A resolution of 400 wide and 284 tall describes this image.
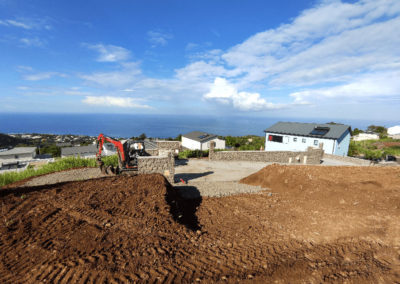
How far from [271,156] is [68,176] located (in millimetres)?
19503

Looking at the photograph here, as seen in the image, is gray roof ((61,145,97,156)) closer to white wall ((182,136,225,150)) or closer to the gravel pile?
white wall ((182,136,225,150))

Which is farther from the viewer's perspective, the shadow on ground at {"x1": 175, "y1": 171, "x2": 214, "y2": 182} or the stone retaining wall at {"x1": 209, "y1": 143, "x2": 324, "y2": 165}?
the stone retaining wall at {"x1": 209, "y1": 143, "x2": 324, "y2": 165}

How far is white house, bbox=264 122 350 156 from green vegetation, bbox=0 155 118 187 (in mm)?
25228

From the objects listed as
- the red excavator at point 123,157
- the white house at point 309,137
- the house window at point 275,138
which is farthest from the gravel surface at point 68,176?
the house window at point 275,138

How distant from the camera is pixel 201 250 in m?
4.70

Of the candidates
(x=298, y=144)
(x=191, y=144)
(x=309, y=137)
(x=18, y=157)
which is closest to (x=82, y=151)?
(x=18, y=157)

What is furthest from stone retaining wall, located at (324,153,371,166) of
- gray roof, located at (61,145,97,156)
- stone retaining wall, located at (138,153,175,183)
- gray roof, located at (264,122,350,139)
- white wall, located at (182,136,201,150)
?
gray roof, located at (61,145,97,156)

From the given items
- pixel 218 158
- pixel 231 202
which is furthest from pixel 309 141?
pixel 231 202

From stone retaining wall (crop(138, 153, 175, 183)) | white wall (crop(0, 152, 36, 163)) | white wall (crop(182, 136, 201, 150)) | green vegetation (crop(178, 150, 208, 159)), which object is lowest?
white wall (crop(0, 152, 36, 163))

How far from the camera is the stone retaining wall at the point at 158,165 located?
12.3 meters

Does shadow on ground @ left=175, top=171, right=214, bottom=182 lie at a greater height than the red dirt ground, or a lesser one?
lesser

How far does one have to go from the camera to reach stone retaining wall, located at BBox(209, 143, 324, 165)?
19766 mm

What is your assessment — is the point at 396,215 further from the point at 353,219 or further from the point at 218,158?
the point at 218,158

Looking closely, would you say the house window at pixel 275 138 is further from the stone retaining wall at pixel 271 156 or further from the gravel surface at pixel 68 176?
the gravel surface at pixel 68 176
